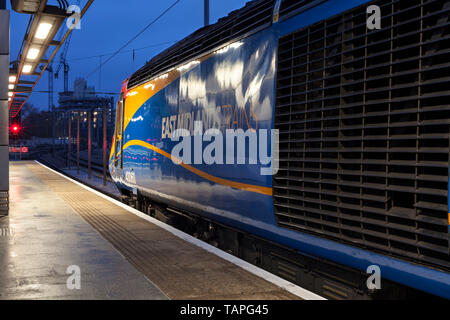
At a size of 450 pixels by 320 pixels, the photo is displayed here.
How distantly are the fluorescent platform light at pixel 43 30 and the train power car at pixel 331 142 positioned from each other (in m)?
3.59

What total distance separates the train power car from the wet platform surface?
2.11 feet

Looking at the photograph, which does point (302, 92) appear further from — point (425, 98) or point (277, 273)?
point (277, 273)

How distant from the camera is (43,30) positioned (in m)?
9.64

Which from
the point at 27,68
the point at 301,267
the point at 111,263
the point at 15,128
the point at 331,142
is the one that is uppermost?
the point at 27,68

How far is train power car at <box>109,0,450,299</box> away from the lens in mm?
3355

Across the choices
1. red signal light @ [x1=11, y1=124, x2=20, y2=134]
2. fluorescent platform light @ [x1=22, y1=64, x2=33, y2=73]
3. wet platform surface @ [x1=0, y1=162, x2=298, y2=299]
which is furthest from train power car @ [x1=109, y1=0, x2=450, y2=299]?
red signal light @ [x1=11, y1=124, x2=20, y2=134]

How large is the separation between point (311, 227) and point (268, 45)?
2197mm

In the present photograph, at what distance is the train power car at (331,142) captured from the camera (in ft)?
11.0

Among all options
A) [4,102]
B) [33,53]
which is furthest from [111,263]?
[33,53]

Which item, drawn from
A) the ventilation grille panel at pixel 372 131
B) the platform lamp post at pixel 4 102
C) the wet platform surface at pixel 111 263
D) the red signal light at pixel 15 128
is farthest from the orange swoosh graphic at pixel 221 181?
the red signal light at pixel 15 128

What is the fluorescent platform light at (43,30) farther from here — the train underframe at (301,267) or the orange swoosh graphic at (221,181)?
the train underframe at (301,267)

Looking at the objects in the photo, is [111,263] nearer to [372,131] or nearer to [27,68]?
[372,131]

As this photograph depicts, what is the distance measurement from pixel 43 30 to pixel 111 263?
6.01 meters
